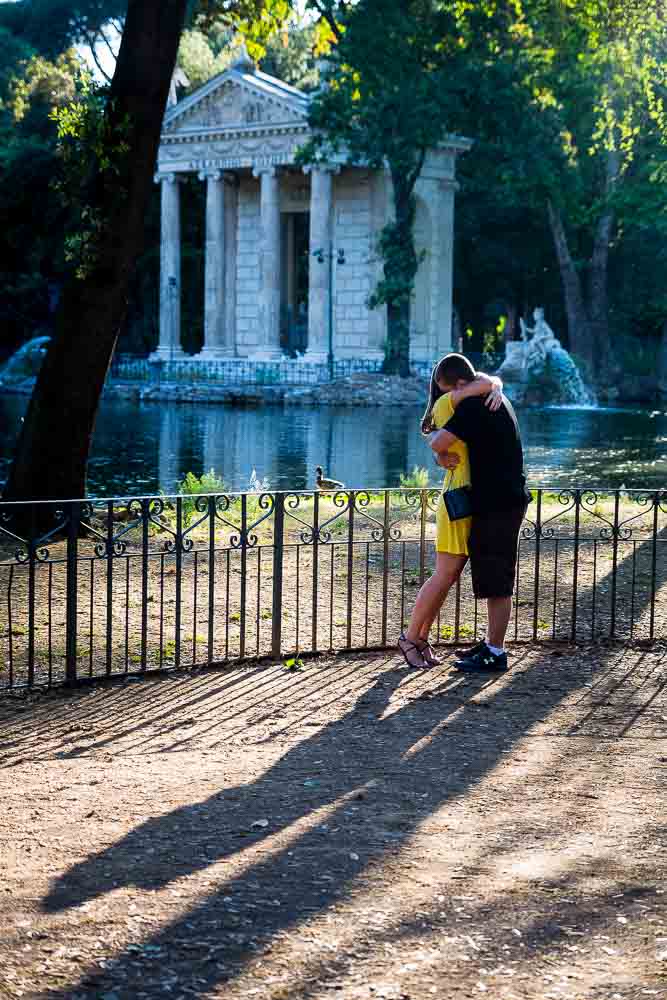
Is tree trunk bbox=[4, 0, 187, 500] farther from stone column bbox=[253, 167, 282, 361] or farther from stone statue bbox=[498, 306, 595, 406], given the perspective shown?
stone column bbox=[253, 167, 282, 361]

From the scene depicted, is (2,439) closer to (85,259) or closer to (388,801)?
(85,259)

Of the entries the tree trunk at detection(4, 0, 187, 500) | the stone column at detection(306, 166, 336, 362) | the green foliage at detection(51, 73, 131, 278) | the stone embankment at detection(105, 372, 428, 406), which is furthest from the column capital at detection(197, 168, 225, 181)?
the tree trunk at detection(4, 0, 187, 500)

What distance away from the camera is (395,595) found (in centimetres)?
1045

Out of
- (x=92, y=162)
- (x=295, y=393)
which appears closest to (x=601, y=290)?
(x=295, y=393)

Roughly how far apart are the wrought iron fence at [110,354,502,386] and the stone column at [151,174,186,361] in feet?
7.11

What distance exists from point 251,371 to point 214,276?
23.7 ft

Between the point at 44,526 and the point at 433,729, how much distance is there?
6.39 meters

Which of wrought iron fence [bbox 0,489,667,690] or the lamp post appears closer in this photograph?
wrought iron fence [bbox 0,489,667,690]

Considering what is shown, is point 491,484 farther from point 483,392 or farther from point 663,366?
point 663,366

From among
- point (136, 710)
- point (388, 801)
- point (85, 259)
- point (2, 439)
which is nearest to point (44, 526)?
point (85, 259)

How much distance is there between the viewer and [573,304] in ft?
177

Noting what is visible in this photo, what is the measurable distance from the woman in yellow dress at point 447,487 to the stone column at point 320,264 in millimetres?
44690

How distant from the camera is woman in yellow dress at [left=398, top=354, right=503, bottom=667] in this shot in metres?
7.97

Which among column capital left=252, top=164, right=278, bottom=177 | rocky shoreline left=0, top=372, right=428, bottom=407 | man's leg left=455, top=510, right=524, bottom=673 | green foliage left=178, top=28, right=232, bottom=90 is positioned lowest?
man's leg left=455, top=510, right=524, bottom=673
